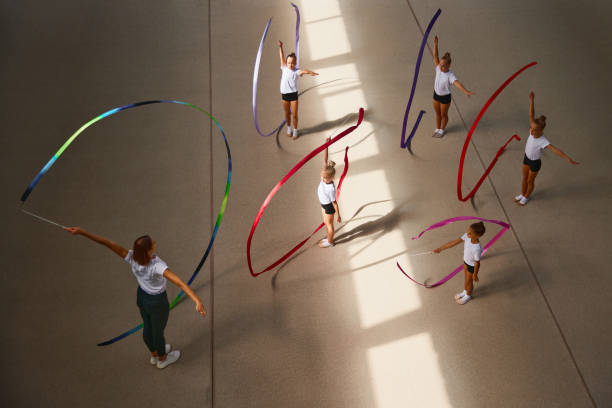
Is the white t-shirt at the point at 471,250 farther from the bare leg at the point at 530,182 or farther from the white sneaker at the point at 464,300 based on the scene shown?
the bare leg at the point at 530,182

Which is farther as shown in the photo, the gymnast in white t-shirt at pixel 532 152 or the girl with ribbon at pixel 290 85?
the girl with ribbon at pixel 290 85

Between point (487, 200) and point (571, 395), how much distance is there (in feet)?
7.35

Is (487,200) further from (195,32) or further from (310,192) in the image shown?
(195,32)

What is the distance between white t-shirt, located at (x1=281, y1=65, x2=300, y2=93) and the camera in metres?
6.25

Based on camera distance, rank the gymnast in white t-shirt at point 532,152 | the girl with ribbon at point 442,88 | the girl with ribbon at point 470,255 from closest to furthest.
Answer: the girl with ribbon at point 470,255 < the gymnast in white t-shirt at point 532,152 < the girl with ribbon at point 442,88

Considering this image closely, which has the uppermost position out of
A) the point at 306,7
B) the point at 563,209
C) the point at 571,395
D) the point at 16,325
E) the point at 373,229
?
the point at 306,7

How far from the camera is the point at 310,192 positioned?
250 inches

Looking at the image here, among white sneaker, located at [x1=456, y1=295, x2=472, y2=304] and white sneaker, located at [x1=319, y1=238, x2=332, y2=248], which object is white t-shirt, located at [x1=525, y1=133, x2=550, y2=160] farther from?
white sneaker, located at [x1=319, y1=238, x2=332, y2=248]

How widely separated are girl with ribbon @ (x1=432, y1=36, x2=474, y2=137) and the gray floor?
0.28m

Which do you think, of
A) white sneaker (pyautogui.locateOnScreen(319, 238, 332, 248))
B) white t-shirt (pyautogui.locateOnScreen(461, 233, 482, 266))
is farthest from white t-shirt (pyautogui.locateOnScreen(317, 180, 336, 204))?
white t-shirt (pyautogui.locateOnScreen(461, 233, 482, 266))

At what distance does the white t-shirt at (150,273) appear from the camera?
4055 mm

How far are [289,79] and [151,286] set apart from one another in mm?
3087

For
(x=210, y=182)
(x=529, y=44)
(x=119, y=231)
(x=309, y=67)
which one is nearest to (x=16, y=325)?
(x=119, y=231)

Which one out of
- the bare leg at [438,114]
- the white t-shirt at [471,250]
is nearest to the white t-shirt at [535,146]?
the bare leg at [438,114]
